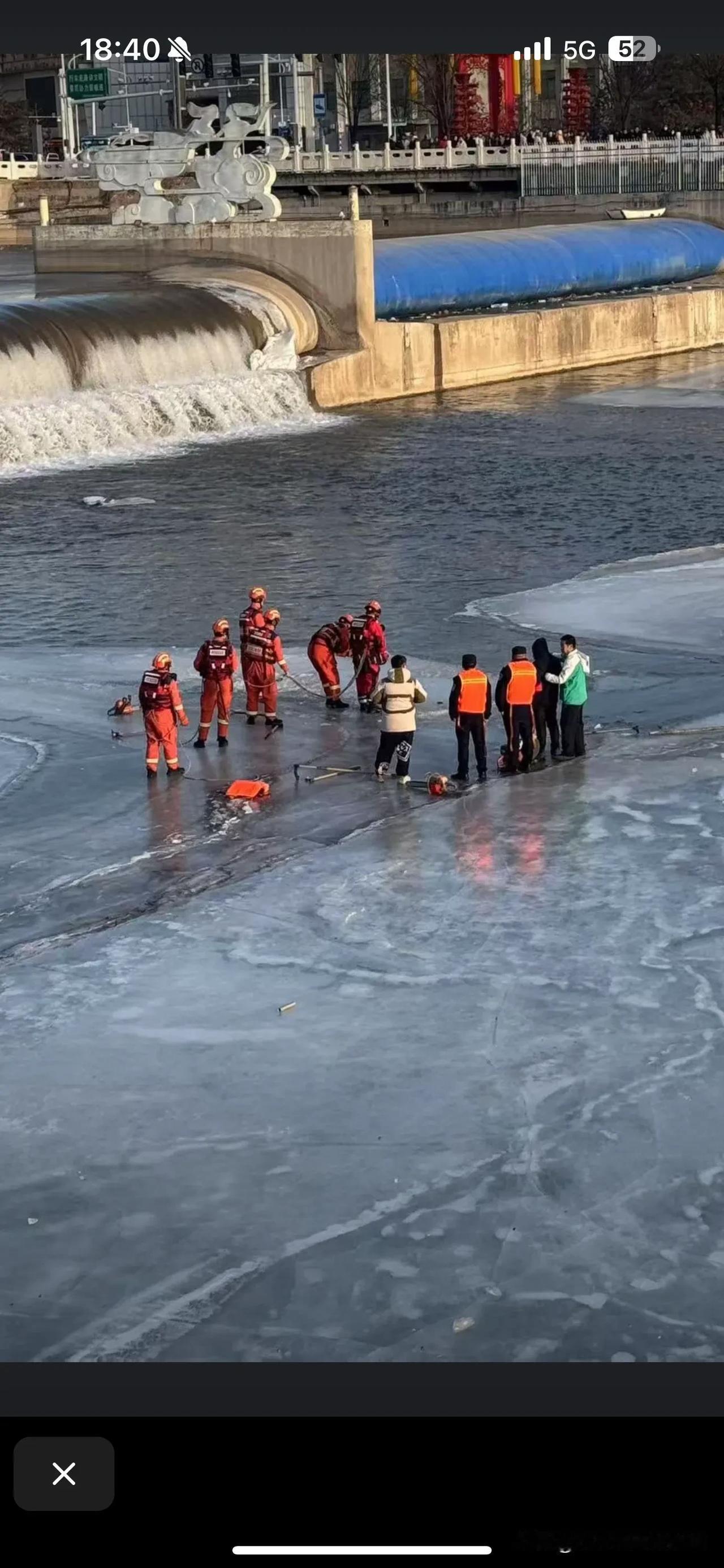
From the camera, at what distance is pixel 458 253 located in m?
55.6

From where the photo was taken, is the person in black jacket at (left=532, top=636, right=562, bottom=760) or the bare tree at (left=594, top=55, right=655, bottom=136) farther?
the bare tree at (left=594, top=55, right=655, bottom=136)

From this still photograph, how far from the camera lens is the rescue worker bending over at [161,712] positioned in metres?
16.8

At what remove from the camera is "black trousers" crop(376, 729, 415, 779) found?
55.7 ft

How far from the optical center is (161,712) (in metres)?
16.9

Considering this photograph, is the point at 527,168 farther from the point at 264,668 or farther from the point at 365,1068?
the point at 365,1068

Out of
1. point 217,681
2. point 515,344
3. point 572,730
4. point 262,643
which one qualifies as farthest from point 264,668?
point 515,344

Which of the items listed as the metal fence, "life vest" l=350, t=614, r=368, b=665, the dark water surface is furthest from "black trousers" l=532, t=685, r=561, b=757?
the metal fence

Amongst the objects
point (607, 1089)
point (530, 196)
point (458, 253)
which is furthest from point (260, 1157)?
point (530, 196)

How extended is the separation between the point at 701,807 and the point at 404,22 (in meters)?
12.2

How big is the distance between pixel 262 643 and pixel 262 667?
0.26 metres
